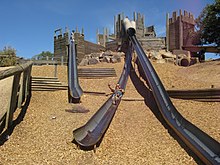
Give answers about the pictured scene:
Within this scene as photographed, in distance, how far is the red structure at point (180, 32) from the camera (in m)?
25.9

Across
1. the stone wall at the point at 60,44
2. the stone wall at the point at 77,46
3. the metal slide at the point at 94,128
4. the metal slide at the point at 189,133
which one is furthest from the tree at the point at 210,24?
the metal slide at the point at 94,128

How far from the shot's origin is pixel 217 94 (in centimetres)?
808

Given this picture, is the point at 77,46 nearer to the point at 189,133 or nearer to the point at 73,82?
the point at 73,82

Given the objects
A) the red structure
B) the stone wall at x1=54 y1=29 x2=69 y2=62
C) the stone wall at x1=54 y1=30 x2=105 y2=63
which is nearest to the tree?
the red structure

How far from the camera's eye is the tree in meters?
21.9

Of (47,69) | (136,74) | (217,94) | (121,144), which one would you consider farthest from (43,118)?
(47,69)

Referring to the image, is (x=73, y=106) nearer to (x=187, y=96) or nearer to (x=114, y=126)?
(x=114, y=126)

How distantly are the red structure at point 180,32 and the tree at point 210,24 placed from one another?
44.5 inches

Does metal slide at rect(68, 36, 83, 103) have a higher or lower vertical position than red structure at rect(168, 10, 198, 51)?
lower

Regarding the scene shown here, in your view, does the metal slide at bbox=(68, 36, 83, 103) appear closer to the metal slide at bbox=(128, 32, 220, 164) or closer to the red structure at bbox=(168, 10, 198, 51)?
the metal slide at bbox=(128, 32, 220, 164)

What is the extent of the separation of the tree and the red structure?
3.71 ft

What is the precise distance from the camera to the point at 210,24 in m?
22.4

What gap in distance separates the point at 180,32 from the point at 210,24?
390 cm

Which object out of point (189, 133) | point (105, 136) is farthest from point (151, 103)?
point (105, 136)
